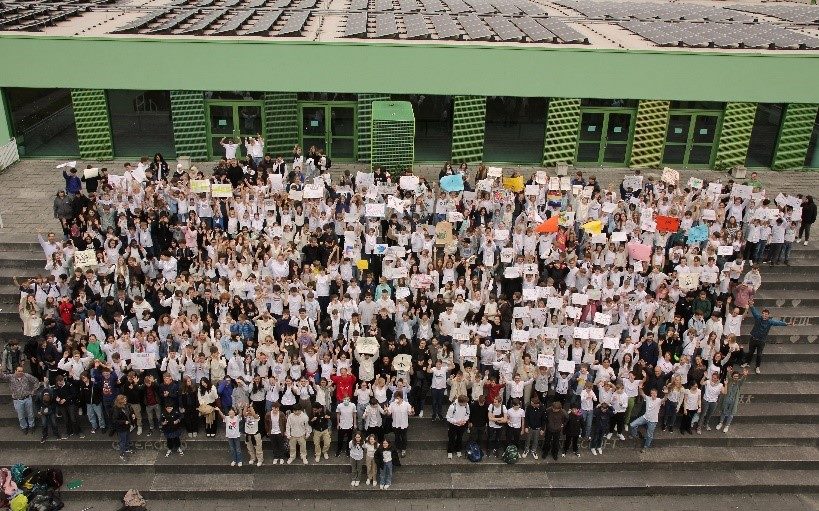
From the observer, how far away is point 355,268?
18219 mm

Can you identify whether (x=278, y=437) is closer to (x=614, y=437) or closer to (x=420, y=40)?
(x=614, y=437)

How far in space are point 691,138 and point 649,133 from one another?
1.64m

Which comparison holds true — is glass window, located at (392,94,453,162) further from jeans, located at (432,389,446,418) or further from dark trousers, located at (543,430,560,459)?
dark trousers, located at (543,430,560,459)

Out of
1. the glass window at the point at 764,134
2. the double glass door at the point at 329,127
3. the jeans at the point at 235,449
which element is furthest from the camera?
the glass window at the point at 764,134

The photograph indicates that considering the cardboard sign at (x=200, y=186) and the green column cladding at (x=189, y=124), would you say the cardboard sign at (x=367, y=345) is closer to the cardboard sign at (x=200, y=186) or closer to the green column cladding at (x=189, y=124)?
the cardboard sign at (x=200, y=186)

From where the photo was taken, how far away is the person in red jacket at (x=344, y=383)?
15.1 m

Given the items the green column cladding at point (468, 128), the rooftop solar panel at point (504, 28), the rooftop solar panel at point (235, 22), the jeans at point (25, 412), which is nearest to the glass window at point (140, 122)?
the rooftop solar panel at point (235, 22)

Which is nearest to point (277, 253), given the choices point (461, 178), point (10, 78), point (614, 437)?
point (461, 178)

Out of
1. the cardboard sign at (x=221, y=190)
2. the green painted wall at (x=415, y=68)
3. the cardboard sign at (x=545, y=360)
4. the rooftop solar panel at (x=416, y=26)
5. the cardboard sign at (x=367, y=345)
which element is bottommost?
the cardboard sign at (x=545, y=360)

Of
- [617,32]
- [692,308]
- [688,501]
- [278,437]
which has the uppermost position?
[617,32]

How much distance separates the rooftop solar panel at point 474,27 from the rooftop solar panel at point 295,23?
5.76 meters

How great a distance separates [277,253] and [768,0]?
119 feet

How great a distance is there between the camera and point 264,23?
26234mm

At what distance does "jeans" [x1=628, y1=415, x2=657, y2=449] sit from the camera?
15.6m
